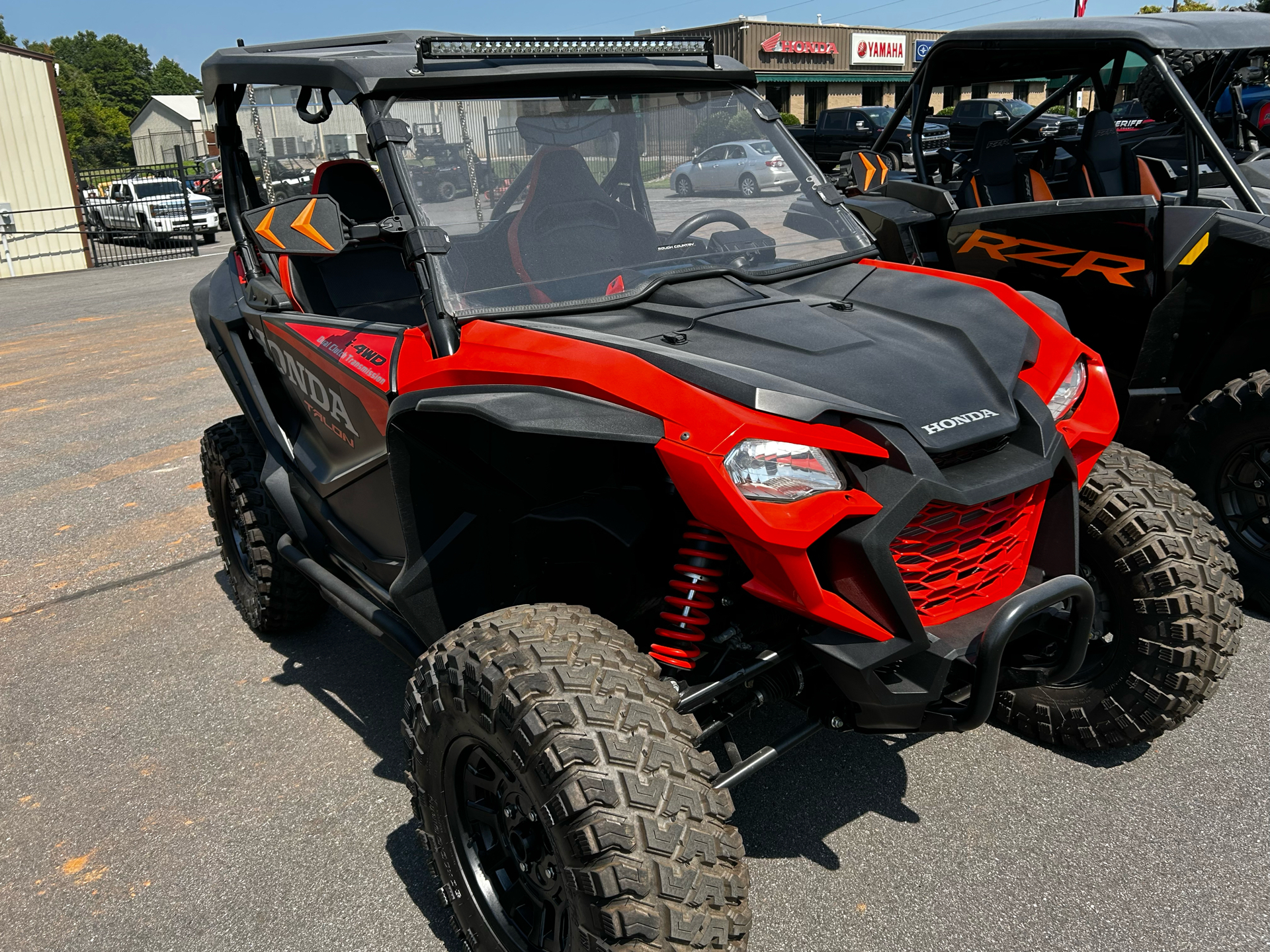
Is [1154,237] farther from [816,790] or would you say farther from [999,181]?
[816,790]

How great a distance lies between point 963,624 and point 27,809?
9.95 ft

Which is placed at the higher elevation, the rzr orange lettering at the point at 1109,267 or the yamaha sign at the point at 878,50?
the yamaha sign at the point at 878,50

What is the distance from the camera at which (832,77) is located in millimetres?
42219

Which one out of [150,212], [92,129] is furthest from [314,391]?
[92,129]

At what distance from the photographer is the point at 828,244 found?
132 inches

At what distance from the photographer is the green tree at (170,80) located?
121 metres

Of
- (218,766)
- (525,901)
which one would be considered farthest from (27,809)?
(525,901)

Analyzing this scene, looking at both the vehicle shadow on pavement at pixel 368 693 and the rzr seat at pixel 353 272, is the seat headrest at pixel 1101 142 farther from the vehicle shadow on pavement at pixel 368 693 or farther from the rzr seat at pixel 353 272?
the vehicle shadow on pavement at pixel 368 693

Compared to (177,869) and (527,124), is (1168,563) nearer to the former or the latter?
(527,124)

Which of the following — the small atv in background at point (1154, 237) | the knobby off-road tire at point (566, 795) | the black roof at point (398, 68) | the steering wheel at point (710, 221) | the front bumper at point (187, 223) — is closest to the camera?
the knobby off-road tire at point (566, 795)

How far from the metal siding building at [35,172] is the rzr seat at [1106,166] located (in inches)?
856

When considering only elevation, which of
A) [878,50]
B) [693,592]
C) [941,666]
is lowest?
[941,666]

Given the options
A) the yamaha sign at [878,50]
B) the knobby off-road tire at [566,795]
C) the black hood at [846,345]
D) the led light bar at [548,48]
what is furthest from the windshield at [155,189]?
the yamaha sign at [878,50]

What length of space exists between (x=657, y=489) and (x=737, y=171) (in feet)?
3.98
